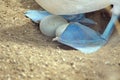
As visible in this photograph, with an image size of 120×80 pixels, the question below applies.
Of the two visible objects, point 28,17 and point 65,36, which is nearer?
point 65,36

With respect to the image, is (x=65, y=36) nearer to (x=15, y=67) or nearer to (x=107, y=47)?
(x=107, y=47)

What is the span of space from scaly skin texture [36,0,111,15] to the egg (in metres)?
0.07

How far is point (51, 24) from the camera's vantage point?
2223 millimetres

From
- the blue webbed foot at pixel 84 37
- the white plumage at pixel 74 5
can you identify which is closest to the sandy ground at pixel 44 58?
the blue webbed foot at pixel 84 37

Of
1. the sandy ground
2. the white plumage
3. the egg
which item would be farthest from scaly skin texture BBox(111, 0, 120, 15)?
the egg

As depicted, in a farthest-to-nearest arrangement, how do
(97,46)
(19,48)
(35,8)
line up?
1. (35,8)
2. (97,46)
3. (19,48)

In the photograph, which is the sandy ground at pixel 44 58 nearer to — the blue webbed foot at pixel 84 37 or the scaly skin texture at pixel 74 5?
the blue webbed foot at pixel 84 37

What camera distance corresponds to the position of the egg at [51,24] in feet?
7.25

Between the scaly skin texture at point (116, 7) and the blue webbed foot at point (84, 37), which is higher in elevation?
the scaly skin texture at point (116, 7)

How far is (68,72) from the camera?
5.69 ft

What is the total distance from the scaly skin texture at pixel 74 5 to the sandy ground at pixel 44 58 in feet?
0.63

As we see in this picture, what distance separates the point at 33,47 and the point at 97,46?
38cm

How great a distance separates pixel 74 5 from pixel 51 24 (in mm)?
194

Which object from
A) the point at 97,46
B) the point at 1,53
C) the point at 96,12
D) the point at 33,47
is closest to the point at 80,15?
the point at 96,12
